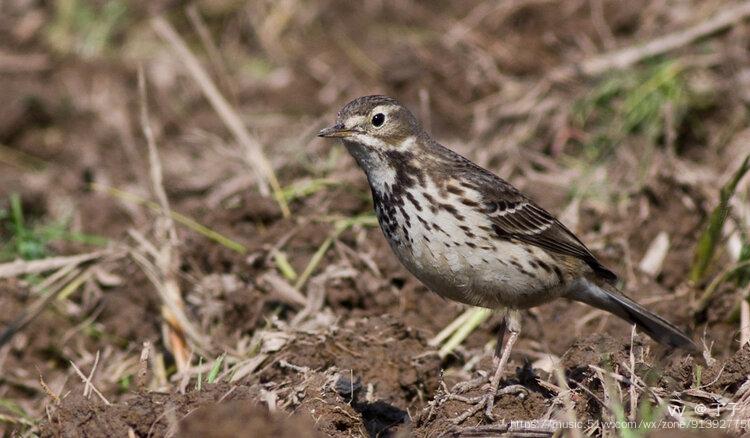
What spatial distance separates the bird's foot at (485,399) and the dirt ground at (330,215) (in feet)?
0.09

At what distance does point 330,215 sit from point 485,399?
2.88 meters

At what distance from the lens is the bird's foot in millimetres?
5324

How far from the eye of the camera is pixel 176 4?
12.6 metres

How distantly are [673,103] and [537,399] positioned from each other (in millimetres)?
4996

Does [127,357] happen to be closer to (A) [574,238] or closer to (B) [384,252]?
(B) [384,252]

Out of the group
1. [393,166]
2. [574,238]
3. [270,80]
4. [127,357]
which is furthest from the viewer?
[270,80]

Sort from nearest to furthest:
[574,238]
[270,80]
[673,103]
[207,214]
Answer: [574,238] → [207,214] → [673,103] → [270,80]

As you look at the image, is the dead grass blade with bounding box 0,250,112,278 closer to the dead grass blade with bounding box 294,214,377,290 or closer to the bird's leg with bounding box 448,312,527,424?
the dead grass blade with bounding box 294,214,377,290

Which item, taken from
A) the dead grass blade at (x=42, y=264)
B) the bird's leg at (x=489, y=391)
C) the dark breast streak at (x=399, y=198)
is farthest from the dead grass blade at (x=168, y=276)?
the bird's leg at (x=489, y=391)

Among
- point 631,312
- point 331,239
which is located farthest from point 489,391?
point 331,239

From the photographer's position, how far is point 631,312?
21.7 feet

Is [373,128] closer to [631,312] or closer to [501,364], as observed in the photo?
[501,364]

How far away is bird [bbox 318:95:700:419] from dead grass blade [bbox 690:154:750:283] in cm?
83

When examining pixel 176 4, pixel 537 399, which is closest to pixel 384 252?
pixel 537 399
